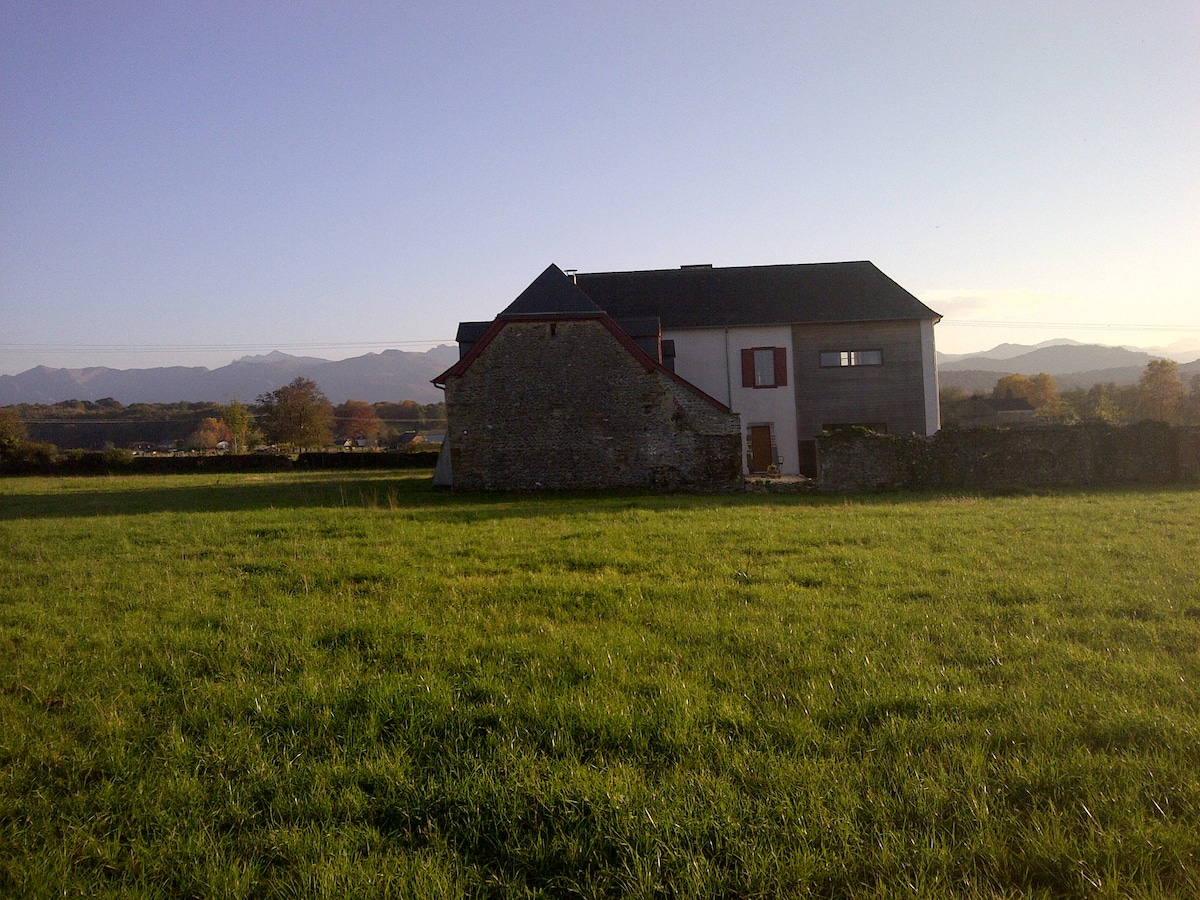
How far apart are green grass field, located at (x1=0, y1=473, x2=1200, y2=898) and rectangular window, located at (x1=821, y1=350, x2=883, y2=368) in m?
19.9

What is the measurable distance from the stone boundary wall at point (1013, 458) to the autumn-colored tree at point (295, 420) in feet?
180

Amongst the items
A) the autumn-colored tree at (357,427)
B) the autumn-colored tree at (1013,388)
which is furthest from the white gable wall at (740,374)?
the autumn-colored tree at (357,427)

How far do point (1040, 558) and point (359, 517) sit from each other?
35.2 feet

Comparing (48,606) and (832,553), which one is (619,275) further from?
(48,606)

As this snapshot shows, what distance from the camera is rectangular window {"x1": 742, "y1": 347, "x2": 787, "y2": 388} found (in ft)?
90.4

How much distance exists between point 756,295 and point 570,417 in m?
10.7

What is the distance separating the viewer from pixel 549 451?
22.6 meters

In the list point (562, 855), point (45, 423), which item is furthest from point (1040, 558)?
point (45, 423)

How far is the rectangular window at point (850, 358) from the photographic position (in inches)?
1088

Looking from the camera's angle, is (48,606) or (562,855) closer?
(562,855)

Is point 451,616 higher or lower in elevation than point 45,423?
lower

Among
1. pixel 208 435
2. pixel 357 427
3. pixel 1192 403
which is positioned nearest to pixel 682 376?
pixel 1192 403

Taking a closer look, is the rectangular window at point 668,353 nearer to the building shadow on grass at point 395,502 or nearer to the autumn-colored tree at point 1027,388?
the building shadow on grass at point 395,502

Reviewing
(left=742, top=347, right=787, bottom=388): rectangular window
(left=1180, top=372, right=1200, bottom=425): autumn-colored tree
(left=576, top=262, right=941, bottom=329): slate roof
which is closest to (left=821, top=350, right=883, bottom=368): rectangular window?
(left=576, top=262, right=941, bottom=329): slate roof
